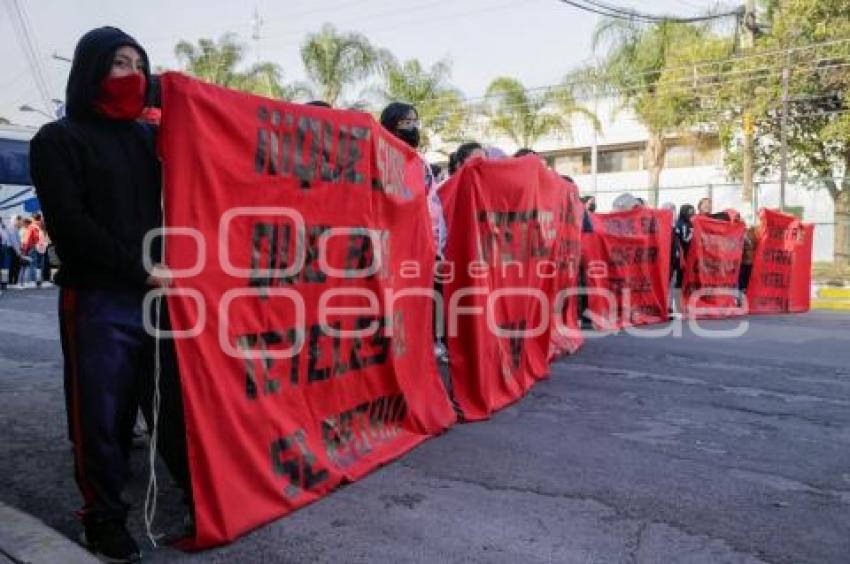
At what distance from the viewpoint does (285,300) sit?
371cm

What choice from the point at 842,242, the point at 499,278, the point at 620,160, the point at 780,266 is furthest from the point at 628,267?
the point at 620,160

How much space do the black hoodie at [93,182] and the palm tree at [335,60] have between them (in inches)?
1108

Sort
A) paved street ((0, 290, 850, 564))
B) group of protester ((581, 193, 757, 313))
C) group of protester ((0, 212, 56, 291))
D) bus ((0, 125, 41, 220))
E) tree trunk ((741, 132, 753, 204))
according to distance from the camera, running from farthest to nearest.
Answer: tree trunk ((741, 132, 753, 204)), bus ((0, 125, 41, 220)), group of protester ((0, 212, 56, 291)), group of protester ((581, 193, 757, 313)), paved street ((0, 290, 850, 564))

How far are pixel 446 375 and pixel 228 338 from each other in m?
3.37

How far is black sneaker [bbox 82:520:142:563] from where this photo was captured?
9.73ft

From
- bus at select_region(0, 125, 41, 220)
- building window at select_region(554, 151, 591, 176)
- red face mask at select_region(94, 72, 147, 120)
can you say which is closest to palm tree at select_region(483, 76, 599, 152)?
building window at select_region(554, 151, 591, 176)

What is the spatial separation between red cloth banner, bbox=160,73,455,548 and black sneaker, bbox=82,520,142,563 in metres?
0.25

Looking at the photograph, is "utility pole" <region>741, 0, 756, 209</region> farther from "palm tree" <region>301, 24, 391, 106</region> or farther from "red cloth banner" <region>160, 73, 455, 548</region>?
"red cloth banner" <region>160, 73, 455, 548</region>

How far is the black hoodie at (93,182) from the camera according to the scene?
9.53ft

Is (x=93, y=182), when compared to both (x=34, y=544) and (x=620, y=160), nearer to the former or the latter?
(x=34, y=544)

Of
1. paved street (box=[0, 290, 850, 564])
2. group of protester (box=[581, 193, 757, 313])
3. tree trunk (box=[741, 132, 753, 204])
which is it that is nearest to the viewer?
paved street (box=[0, 290, 850, 564])

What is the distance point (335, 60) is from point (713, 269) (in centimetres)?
2186

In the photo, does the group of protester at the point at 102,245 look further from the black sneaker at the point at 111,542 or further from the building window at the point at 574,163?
the building window at the point at 574,163

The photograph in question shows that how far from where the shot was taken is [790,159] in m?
27.2
